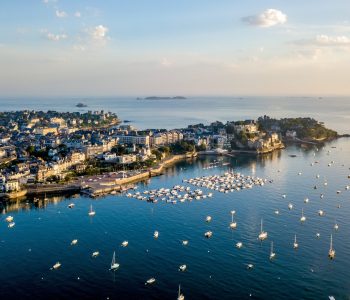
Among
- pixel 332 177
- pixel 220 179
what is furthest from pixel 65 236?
pixel 332 177

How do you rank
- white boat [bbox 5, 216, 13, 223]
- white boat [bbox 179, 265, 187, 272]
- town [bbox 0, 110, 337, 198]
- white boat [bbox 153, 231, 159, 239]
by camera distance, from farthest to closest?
town [bbox 0, 110, 337, 198], white boat [bbox 5, 216, 13, 223], white boat [bbox 153, 231, 159, 239], white boat [bbox 179, 265, 187, 272]

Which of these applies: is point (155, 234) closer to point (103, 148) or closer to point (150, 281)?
point (150, 281)

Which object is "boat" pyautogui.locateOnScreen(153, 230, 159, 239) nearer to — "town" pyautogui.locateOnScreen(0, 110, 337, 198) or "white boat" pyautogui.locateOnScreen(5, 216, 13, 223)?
"white boat" pyautogui.locateOnScreen(5, 216, 13, 223)

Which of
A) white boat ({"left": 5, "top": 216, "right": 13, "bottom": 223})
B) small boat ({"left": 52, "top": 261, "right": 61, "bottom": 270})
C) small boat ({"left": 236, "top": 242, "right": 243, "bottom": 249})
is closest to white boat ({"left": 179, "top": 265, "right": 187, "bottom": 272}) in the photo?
small boat ({"left": 236, "top": 242, "right": 243, "bottom": 249})

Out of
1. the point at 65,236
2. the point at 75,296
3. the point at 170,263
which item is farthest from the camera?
the point at 65,236

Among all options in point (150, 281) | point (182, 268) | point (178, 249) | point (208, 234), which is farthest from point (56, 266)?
point (208, 234)

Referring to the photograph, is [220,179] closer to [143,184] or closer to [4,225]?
[143,184]

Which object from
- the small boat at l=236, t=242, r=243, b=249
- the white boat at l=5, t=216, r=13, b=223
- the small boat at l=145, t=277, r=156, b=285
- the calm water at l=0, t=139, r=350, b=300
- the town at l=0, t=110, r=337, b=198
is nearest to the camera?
the calm water at l=0, t=139, r=350, b=300
